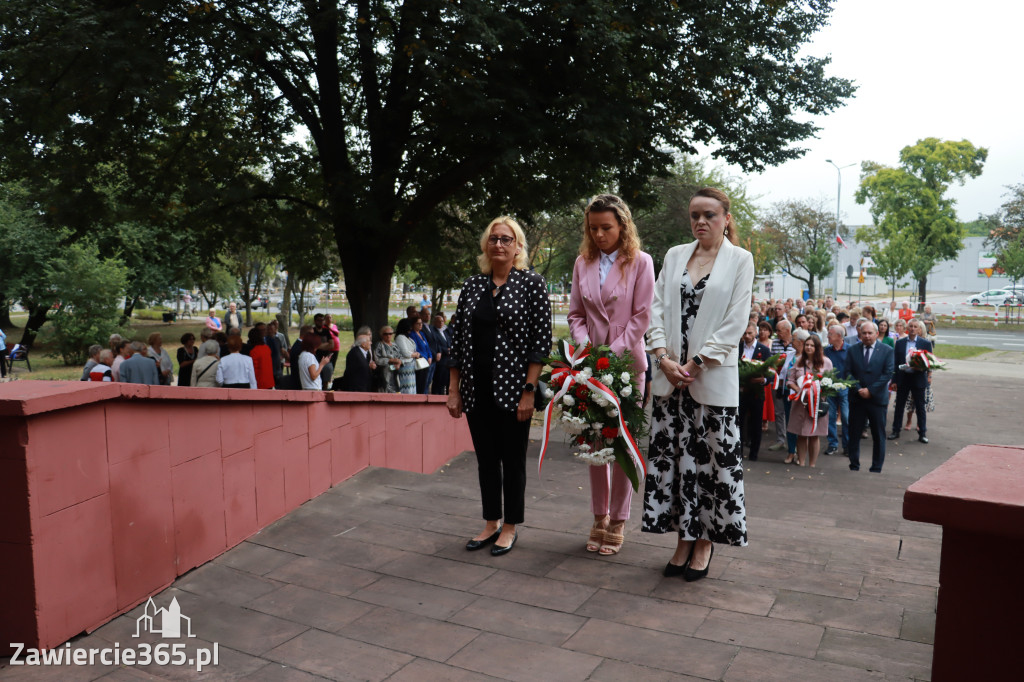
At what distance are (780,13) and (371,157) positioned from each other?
7.98 meters

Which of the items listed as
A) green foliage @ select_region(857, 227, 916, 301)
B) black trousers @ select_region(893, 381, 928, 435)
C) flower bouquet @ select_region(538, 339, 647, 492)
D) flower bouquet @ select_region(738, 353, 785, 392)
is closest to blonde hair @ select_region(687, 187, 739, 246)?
flower bouquet @ select_region(538, 339, 647, 492)

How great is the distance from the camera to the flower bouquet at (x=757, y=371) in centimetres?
1112

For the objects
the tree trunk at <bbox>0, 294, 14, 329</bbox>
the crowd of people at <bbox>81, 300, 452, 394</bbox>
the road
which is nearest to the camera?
the crowd of people at <bbox>81, 300, 452, 394</bbox>

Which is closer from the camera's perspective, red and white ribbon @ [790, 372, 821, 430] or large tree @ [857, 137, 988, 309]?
red and white ribbon @ [790, 372, 821, 430]

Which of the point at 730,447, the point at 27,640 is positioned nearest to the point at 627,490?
the point at 730,447

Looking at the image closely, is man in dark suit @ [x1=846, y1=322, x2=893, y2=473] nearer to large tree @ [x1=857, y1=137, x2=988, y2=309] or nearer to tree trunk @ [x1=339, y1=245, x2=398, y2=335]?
tree trunk @ [x1=339, y1=245, x2=398, y2=335]

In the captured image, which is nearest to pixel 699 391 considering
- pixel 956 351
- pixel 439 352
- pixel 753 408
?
pixel 753 408

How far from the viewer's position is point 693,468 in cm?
411

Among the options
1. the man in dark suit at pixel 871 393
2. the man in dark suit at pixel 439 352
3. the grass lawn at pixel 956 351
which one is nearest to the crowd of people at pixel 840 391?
the man in dark suit at pixel 871 393

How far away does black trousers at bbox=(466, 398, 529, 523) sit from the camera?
4.53 m

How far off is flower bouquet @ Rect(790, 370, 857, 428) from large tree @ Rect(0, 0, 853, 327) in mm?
4430

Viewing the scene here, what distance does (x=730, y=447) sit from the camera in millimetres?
3979

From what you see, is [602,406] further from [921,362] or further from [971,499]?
[921,362]

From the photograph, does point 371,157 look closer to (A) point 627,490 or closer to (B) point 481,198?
(B) point 481,198
